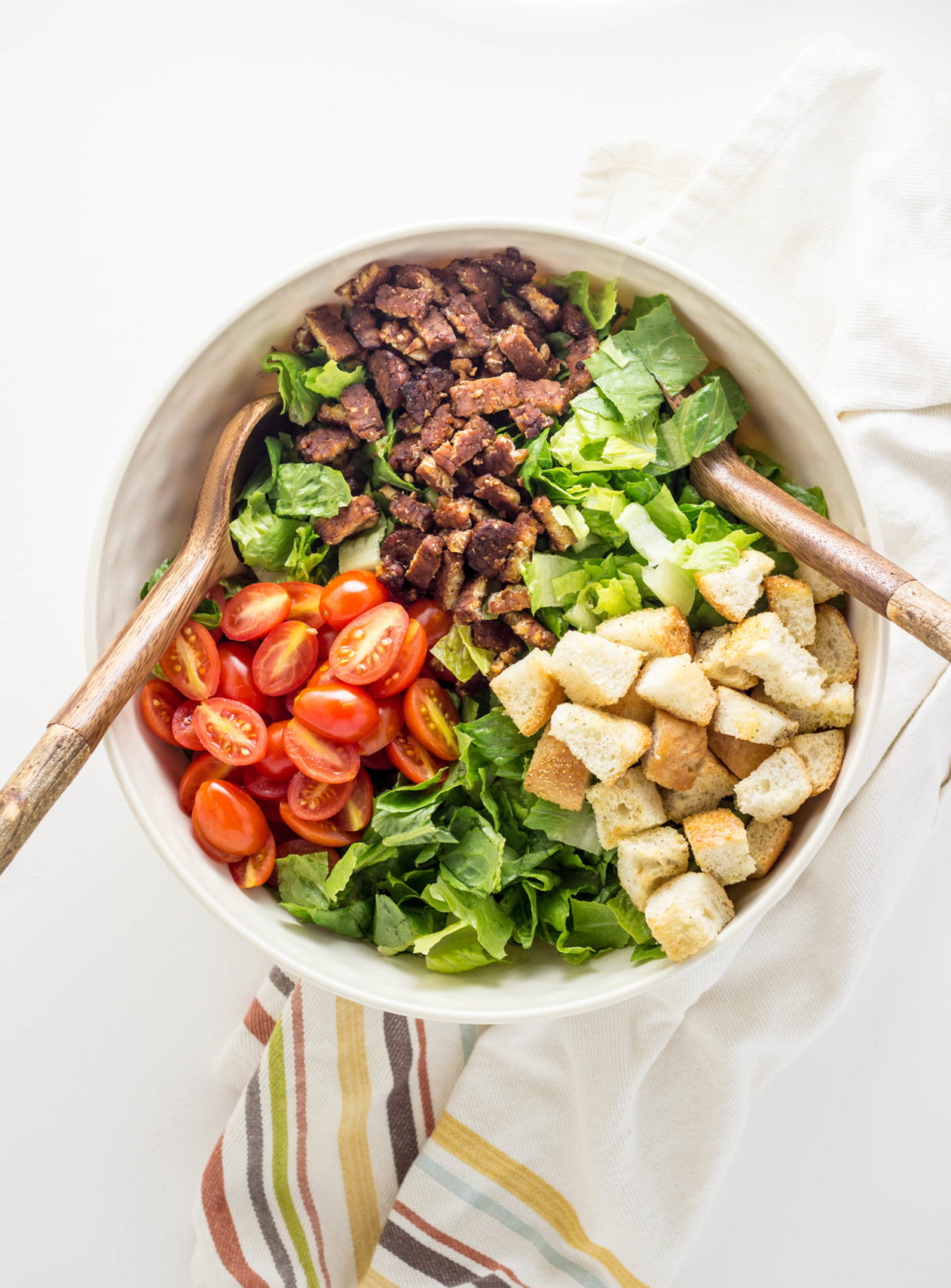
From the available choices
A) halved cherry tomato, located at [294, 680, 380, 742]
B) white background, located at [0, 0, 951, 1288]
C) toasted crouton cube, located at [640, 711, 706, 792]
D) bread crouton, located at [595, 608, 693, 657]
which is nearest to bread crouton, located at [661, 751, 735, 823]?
toasted crouton cube, located at [640, 711, 706, 792]

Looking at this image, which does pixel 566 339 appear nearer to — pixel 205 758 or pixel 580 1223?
pixel 205 758

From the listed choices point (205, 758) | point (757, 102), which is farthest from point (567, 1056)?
point (757, 102)

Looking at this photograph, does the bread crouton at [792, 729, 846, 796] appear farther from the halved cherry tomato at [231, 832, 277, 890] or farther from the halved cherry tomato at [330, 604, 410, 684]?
the halved cherry tomato at [231, 832, 277, 890]

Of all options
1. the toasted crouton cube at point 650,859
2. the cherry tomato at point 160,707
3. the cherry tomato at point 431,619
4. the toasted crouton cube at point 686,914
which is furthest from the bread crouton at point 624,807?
the cherry tomato at point 160,707

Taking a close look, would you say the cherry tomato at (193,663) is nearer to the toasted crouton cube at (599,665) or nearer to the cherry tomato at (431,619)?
the cherry tomato at (431,619)

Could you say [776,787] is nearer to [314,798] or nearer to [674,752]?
[674,752]
